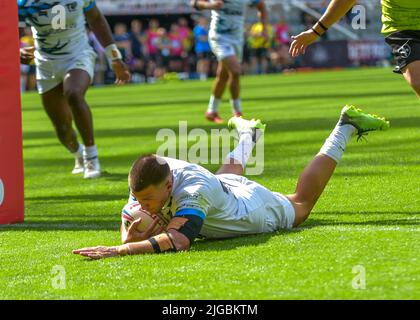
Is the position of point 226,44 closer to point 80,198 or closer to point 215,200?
point 80,198

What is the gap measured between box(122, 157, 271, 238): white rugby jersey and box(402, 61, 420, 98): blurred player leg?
134cm

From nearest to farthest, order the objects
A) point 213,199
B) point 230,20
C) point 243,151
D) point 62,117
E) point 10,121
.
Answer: point 213,199 < point 243,151 < point 10,121 < point 62,117 < point 230,20

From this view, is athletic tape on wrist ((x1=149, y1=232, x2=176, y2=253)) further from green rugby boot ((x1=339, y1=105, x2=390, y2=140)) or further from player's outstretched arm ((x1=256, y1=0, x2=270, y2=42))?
player's outstretched arm ((x1=256, y1=0, x2=270, y2=42))

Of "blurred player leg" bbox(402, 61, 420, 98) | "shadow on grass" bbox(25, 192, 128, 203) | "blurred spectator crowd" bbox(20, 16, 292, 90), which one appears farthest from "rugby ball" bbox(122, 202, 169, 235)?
"blurred spectator crowd" bbox(20, 16, 292, 90)

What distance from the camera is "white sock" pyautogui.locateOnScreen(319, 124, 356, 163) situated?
7688 mm

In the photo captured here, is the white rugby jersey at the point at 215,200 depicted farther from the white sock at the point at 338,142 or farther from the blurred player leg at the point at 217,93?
the blurred player leg at the point at 217,93

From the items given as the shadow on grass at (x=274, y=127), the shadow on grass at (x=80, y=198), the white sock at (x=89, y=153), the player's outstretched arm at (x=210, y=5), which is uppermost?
the player's outstretched arm at (x=210, y=5)

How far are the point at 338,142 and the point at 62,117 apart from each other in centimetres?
527

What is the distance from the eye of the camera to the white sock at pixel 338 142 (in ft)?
25.2

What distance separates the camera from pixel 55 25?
11.8 meters

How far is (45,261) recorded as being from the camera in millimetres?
6711

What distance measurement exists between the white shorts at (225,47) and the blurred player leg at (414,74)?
9740 millimetres

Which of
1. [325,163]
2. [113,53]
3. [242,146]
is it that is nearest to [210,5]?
[113,53]

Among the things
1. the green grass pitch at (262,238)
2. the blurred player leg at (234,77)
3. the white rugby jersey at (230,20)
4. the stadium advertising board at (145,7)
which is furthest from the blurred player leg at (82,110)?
the stadium advertising board at (145,7)
